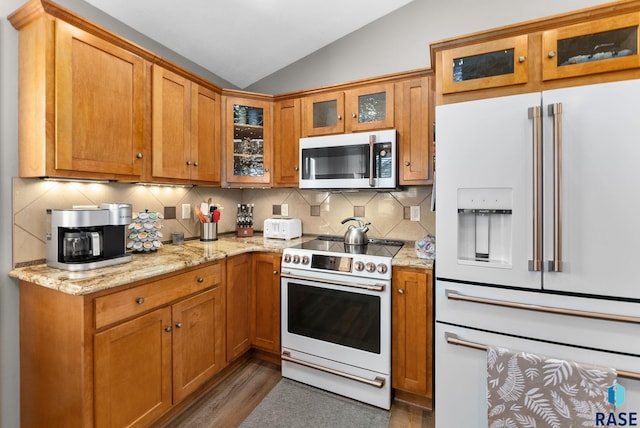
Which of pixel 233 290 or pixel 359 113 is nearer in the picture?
pixel 233 290

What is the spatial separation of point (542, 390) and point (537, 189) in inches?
36.4

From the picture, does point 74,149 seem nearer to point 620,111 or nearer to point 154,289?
point 154,289

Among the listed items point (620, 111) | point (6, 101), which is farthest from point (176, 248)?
point (620, 111)

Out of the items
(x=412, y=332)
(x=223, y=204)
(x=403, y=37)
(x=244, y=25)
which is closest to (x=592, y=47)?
(x=403, y=37)

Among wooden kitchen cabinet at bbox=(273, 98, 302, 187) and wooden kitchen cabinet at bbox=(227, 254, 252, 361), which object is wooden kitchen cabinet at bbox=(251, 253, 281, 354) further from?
wooden kitchen cabinet at bbox=(273, 98, 302, 187)

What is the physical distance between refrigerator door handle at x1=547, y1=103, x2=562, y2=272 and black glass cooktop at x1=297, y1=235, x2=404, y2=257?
0.87 m

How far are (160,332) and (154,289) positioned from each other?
25cm

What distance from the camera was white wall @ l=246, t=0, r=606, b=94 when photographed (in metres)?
2.12

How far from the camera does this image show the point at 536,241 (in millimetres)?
1375

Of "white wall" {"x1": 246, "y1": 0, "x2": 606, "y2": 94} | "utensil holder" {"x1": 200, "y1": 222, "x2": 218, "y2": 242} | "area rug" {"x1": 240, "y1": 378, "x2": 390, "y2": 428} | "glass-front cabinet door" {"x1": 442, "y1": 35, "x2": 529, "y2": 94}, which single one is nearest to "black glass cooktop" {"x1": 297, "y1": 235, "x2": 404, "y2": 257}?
"utensil holder" {"x1": 200, "y1": 222, "x2": 218, "y2": 242}

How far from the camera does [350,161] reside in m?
2.23

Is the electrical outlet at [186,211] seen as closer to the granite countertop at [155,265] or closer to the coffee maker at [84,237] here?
the granite countertop at [155,265]

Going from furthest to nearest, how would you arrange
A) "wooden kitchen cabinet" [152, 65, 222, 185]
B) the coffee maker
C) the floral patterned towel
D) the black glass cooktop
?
the black glass cooktop, "wooden kitchen cabinet" [152, 65, 222, 185], the coffee maker, the floral patterned towel

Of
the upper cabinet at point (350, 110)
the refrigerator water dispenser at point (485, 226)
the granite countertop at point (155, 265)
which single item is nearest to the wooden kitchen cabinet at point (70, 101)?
the granite countertop at point (155, 265)
